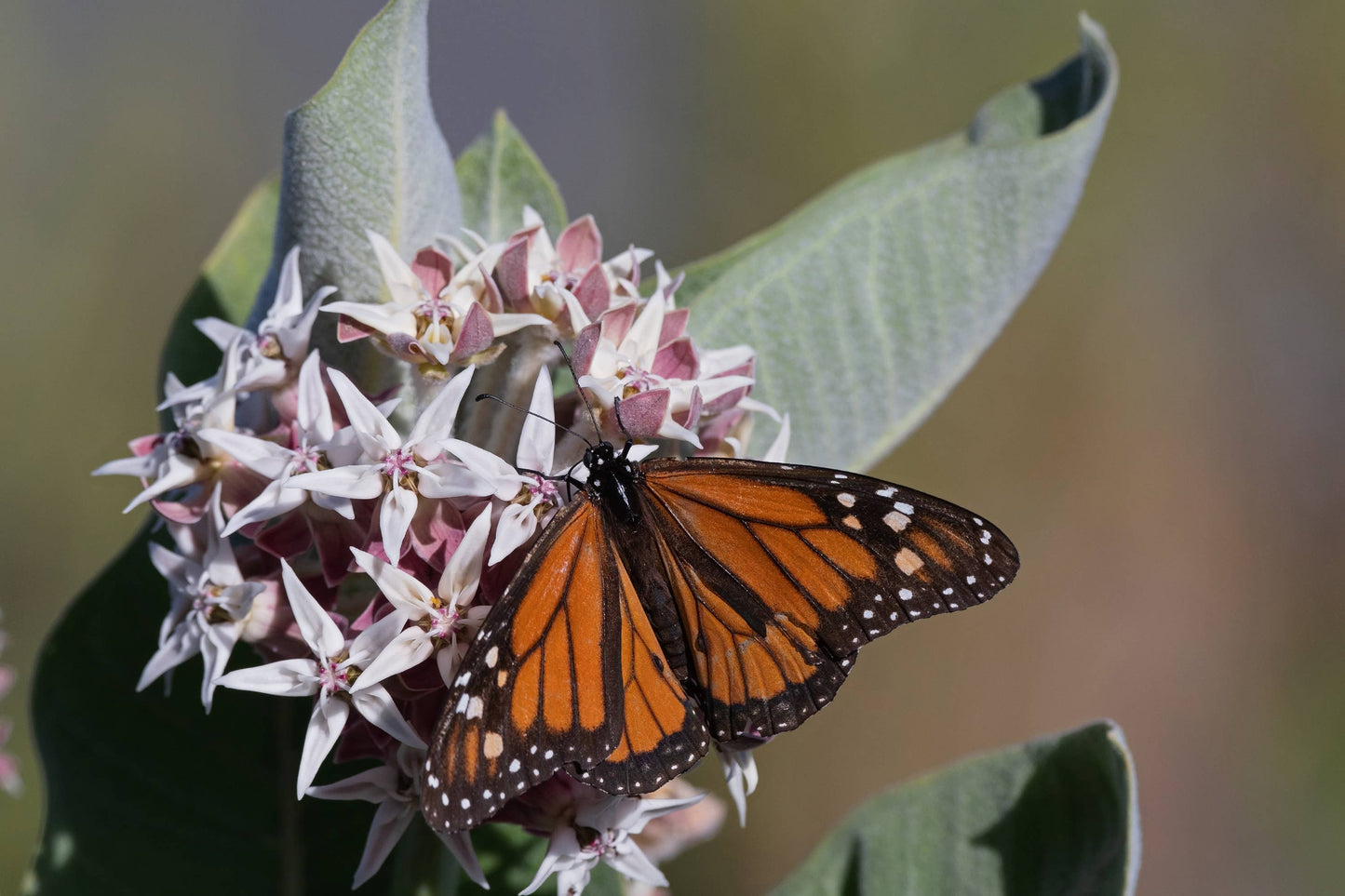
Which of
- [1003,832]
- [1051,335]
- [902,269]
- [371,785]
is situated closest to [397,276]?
[371,785]

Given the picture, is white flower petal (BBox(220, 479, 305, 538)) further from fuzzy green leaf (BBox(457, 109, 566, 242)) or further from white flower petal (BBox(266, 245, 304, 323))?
fuzzy green leaf (BBox(457, 109, 566, 242))

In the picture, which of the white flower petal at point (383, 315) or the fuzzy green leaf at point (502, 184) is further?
the fuzzy green leaf at point (502, 184)

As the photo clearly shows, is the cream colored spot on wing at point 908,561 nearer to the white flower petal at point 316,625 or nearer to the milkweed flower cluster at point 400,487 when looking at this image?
the milkweed flower cluster at point 400,487

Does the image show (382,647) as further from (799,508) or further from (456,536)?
(799,508)

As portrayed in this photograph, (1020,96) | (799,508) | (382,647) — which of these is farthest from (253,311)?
(1020,96)

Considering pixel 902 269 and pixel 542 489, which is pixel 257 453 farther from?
pixel 902 269

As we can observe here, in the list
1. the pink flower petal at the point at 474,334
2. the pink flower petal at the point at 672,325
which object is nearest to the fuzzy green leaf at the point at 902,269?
the pink flower petal at the point at 672,325

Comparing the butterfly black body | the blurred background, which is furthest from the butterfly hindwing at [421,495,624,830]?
the blurred background
